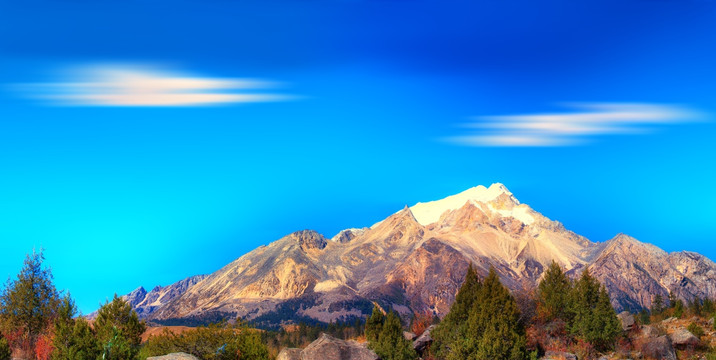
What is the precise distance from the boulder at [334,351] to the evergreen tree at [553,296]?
80.1ft

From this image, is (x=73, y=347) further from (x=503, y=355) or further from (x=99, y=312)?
(x=503, y=355)

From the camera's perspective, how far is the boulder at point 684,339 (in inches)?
2167

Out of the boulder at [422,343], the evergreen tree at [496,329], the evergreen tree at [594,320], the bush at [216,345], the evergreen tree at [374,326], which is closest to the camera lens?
the bush at [216,345]

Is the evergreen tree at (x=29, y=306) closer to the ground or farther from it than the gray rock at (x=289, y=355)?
farther from it

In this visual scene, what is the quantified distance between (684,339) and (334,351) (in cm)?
3119

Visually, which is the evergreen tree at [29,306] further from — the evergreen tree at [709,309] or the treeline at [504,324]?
the evergreen tree at [709,309]

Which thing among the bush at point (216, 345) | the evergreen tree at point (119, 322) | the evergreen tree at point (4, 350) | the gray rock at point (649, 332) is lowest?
the gray rock at point (649, 332)

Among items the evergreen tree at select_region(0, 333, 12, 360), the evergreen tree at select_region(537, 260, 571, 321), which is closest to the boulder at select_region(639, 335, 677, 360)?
the evergreen tree at select_region(537, 260, 571, 321)

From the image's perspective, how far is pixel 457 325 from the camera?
6003cm

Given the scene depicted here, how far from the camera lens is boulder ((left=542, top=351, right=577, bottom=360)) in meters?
52.6

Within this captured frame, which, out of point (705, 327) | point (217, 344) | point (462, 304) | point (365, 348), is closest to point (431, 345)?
point (462, 304)

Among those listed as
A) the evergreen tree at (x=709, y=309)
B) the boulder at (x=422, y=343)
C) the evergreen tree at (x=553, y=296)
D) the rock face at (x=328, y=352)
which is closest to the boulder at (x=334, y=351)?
the rock face at (x=328, y=352)

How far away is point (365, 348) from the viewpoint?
4978 cm

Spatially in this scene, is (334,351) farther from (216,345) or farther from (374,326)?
(374,326)
